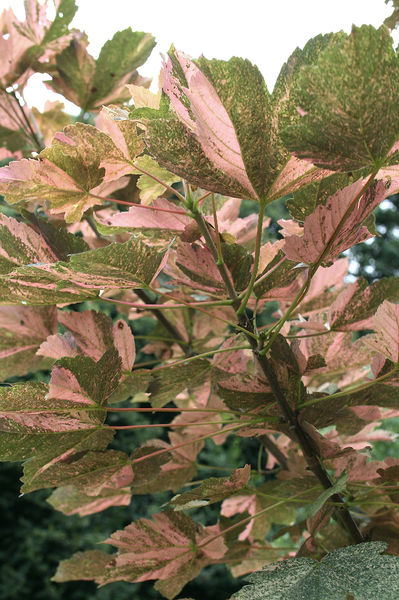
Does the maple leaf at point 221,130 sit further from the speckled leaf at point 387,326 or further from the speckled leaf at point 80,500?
the speckled leaf at point 80,500

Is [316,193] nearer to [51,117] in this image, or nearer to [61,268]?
[61,268]

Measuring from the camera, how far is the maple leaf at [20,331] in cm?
71

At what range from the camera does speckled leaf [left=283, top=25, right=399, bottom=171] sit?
337mm

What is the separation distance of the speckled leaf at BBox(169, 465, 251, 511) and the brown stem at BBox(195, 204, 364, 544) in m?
0.07

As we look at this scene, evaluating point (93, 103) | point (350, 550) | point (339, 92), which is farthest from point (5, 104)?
point (350, 550)

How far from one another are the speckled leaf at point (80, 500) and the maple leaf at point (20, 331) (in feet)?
0.60

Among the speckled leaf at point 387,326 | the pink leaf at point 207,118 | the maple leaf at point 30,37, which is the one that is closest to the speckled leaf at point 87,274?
the pink leaf at point 207,118

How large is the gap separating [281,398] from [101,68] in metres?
0.66

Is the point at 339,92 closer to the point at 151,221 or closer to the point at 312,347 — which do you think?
the point at 151,221

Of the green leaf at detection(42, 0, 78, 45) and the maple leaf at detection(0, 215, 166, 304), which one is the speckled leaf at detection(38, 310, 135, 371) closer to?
the maple leaf at detection(0, 215, 166, 304)

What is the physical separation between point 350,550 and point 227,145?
1.18 feet

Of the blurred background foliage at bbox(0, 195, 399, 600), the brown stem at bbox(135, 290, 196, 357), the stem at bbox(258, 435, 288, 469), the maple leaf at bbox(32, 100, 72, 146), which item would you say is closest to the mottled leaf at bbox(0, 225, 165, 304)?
the brown stem at bbox(135, 290, 196, 357)

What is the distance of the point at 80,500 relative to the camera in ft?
2.48

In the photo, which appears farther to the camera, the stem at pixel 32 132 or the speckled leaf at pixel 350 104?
the stem at pixel 32 132
